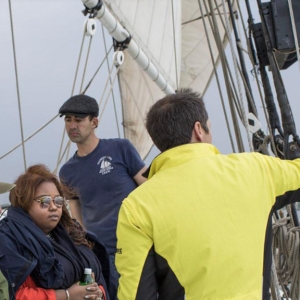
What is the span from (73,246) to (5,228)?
30 centimetres

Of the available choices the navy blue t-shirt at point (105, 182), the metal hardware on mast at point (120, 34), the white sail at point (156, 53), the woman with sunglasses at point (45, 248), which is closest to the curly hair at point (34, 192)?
the woman with sunglasses at point (45, 248)

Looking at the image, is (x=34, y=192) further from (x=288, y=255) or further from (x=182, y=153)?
(x=288, y=255)

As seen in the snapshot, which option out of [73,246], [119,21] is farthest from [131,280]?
[119,21]

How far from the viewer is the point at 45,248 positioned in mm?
2115

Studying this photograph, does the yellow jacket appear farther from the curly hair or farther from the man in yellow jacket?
the curly hair

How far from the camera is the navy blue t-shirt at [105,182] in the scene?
2840mm

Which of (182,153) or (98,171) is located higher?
(182,153)

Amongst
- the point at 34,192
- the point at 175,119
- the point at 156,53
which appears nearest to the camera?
the point at 175,119

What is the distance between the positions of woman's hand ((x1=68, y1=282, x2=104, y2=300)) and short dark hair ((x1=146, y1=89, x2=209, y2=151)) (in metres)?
0.77

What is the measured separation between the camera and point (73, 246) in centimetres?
230

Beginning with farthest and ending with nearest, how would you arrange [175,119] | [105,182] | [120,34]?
[120,34]
[105,182]
[175,119]

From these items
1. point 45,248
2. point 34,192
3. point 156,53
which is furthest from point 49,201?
point 156,53

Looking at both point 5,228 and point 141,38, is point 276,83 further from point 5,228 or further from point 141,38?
point 141,38

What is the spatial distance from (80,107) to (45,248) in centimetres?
95
